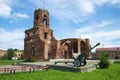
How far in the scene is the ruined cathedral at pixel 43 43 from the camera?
117ft

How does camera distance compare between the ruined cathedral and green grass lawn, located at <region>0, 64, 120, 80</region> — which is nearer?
green grass lawn, located at <region>0, 64, 120, 80</region>

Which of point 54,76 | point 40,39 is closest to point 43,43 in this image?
point 40,39

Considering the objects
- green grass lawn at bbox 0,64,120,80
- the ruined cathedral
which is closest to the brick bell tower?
the ruined cathedral

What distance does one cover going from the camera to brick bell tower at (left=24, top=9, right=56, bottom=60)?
35469mm

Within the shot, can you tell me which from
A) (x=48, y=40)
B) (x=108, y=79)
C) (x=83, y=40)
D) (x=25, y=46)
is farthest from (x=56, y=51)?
(x=108, y=79)

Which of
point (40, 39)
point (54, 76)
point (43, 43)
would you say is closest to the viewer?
point (54, 76)

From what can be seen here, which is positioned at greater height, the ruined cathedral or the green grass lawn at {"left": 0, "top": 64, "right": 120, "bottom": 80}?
the ruined cathedral

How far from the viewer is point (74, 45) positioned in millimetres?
43312

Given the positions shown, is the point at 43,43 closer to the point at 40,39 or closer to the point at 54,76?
the point at 40,39

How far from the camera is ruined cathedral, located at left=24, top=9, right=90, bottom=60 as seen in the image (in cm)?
3566

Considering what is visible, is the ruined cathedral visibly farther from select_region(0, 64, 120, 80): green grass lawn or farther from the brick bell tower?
select_region(0, 64, 120, 80): green grass lawn

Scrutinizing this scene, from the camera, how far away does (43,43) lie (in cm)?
3528

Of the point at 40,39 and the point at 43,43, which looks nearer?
the point at 43,43

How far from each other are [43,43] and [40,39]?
4.44ft
